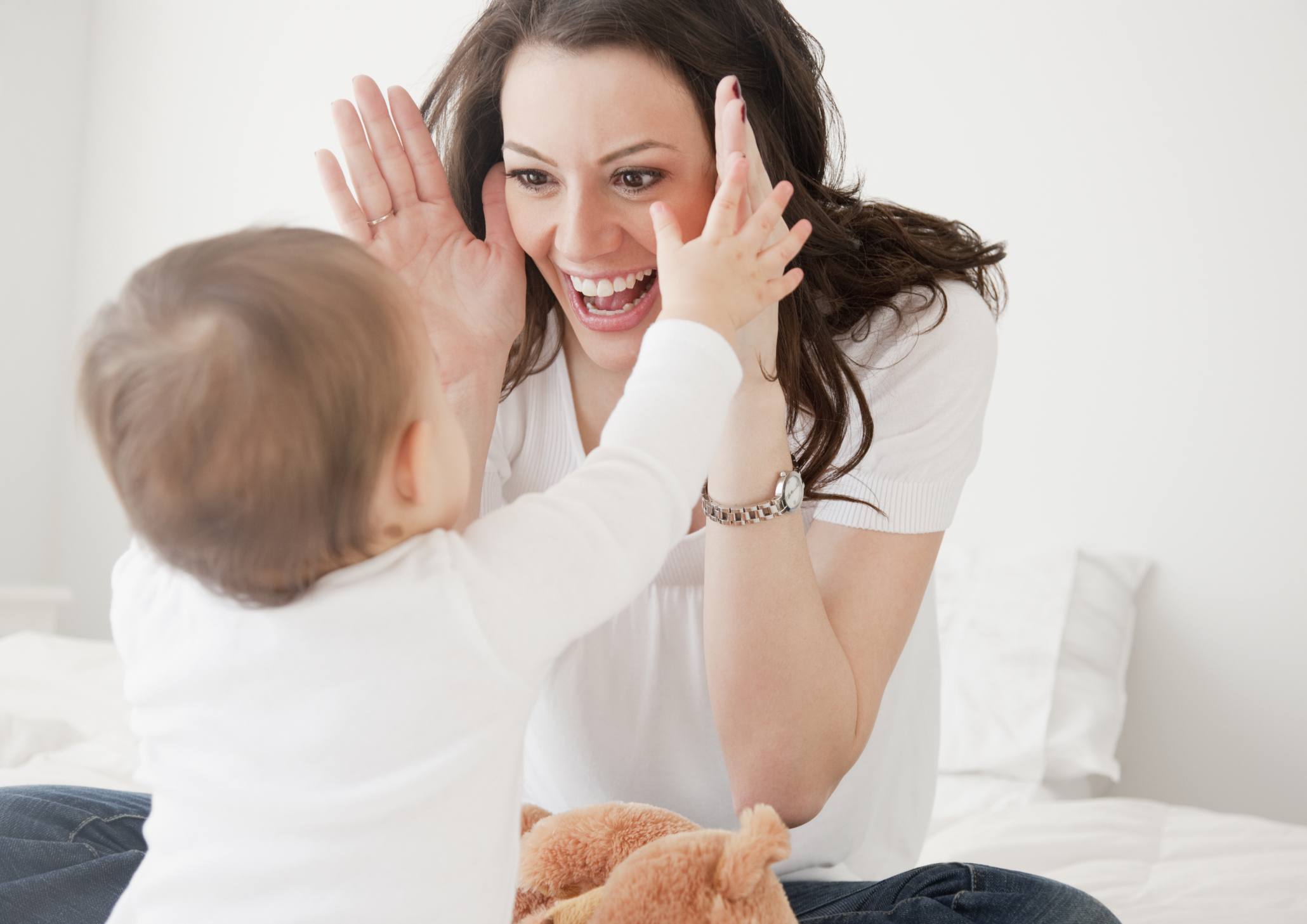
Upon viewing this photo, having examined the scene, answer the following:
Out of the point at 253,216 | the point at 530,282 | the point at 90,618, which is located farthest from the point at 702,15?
the point at 90,618

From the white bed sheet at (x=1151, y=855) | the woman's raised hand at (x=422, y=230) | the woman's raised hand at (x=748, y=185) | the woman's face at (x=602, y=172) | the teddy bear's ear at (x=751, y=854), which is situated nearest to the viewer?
the teddy bear's ear at (x=751, y=854)

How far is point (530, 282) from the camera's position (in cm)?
145

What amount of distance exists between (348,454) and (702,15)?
736 mm

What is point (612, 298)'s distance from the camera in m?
1.29

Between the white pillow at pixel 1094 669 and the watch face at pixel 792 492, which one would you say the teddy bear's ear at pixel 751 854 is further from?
the white pillow at pixel 1094 669

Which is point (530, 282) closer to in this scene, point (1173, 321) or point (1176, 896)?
point (1176, 896)

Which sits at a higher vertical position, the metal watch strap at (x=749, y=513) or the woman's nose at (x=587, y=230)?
the woman's nose at (x=587, y=230)

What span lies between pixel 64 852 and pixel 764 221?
0.86 metres

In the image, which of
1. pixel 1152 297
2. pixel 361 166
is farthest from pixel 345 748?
pixel 1152 297

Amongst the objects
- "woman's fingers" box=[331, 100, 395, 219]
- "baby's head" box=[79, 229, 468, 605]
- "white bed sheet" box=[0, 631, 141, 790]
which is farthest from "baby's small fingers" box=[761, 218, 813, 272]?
"white bed sheet" box=[0, 631, 141, 790]

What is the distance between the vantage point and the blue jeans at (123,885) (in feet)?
3.14

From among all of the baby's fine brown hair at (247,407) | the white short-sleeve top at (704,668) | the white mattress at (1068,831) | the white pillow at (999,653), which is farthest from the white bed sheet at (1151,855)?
the baby's fine brown hair at (247,407)

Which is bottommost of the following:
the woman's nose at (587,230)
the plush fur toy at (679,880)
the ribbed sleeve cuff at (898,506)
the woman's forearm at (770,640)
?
the plush fur toy at (679,880)

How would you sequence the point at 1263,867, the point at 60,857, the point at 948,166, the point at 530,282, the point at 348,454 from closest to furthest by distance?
the point at 348,454
the point at 60,857
the point at 530,282
the point at 1263,867
the point at 948,166
